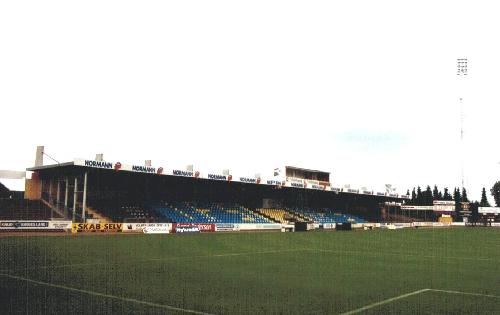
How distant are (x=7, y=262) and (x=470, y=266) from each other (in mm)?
18555

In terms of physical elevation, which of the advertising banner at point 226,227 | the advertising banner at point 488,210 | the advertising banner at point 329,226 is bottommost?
the advertising banner at point 329,226

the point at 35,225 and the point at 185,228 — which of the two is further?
the point at 185,228

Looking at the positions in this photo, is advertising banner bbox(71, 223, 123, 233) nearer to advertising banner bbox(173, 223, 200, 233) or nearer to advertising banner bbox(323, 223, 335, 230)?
advertising banner bbox(173, 223, 200, 233)

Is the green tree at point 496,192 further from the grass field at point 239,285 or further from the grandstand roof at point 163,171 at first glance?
the grass field at point 239,285

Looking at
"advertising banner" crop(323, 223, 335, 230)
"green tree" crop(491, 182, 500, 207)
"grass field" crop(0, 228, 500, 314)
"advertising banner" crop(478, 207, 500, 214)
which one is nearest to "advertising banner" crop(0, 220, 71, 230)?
"grass field" crop(0, 228, 500, 314)

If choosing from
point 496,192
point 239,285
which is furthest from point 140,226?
point 496,192

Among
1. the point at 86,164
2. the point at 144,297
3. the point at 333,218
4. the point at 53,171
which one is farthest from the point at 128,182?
the point at 144,297

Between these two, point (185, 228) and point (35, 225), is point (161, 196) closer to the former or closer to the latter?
point (185, 228)

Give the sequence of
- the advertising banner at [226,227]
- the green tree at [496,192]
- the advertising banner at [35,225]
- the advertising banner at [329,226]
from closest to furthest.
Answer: the advertising banner at [35,225] < the advertising banner at [226,227] < the advertising banner at [329,226] < the green tree at [496,192]

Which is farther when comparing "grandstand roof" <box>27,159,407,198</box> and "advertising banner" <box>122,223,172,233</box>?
"advertising banner" <box>122,223,172,233</box>

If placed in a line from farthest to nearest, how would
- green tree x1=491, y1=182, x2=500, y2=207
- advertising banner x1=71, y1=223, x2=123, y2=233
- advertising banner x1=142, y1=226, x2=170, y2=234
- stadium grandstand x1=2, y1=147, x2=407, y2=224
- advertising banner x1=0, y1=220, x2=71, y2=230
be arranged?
green tree x1=491, y1=182, x2=500, y2=207 → stadium grandstand x1=2, y1=147, x2=407, y2=224 → advertising banner x1=142, y1=226, x2=170, y2=234 → advertising banner x1=71, y1=223, x2=123, y2=233 → advertising banner x1=0, y1=220, x2=71, y2=230

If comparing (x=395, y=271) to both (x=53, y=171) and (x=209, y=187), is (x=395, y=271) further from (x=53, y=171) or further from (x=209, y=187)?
(x=209, y=187)

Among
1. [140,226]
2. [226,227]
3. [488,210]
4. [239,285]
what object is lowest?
[226,227]

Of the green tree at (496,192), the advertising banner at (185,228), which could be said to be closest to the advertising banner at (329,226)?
the advertising banner at (185,228)
